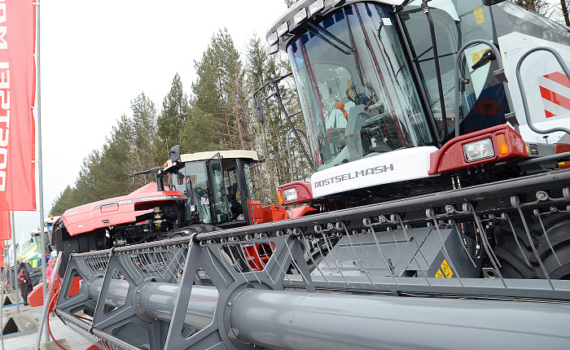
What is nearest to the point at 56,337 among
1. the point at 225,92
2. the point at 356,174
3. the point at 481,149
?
the point at 356,174

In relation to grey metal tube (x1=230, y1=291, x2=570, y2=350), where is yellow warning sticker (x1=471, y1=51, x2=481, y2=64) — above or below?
above

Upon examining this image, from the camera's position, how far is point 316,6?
3430 mm

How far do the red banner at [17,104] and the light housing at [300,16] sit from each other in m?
3.46

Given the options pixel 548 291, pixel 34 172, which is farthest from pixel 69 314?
pixel 548 291

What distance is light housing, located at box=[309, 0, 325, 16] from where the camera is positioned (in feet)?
11.1

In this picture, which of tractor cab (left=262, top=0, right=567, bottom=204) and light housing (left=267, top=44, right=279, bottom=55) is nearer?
tractor cab (left=262, top=0, right=567, bottom=204)

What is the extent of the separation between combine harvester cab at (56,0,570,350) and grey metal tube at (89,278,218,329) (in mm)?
17

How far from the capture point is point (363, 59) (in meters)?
3.35

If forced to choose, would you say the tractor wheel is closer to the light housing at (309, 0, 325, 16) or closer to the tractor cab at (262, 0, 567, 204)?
the tractor cab at (262, 0, 567, 204)

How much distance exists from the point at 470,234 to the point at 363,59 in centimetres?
157

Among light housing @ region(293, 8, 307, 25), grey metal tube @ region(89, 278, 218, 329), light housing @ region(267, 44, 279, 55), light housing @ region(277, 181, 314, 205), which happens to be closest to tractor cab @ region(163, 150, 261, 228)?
grey metal tube @ region(89, 278, 218, 329)

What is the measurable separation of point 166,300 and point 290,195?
1661 mm

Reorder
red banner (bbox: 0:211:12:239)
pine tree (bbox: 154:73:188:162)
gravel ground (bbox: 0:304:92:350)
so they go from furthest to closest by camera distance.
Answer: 1. pine tree (bbox: 154:73:188:162)
2. red banner (bbox: 0:211:12:239)
3. gravel ground (bbox: 0:304:92:350)

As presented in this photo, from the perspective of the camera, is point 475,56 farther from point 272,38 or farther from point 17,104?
point 17,104
